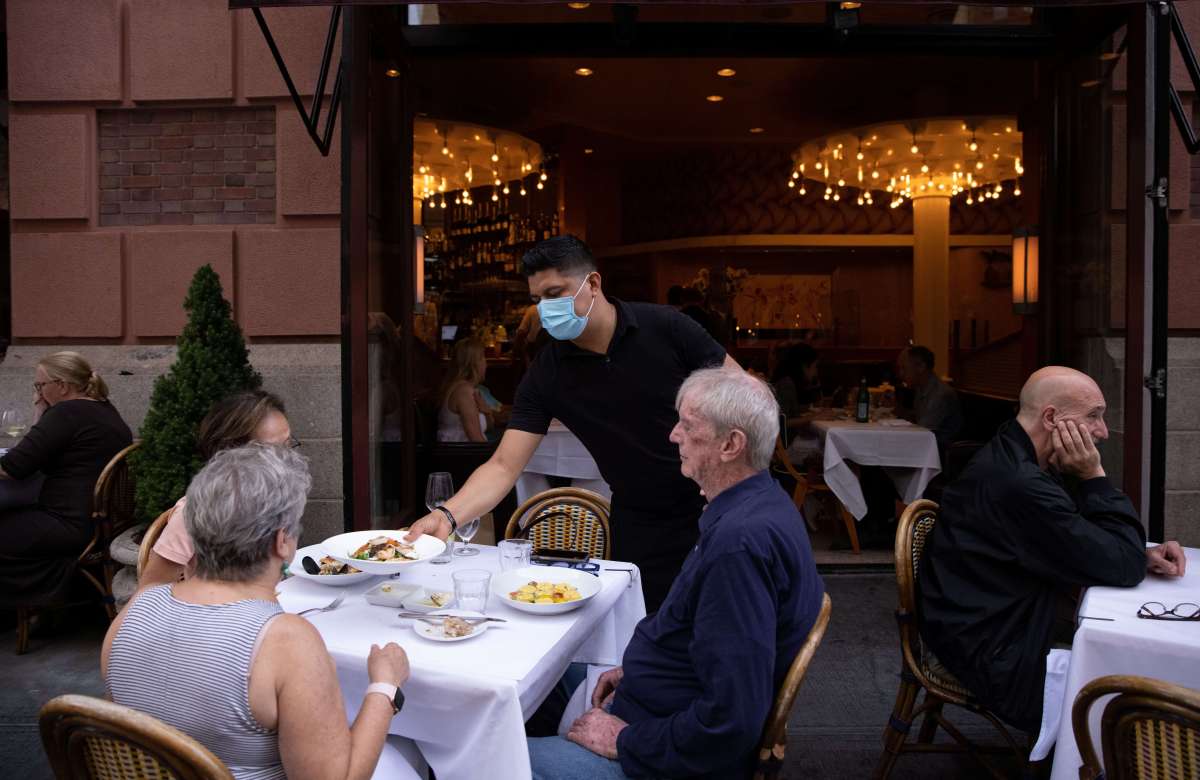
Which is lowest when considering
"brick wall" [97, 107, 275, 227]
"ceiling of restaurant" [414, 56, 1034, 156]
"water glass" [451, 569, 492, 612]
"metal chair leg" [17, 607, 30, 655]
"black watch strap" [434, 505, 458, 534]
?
"metal chair leg" [17, 607, 30, 655]

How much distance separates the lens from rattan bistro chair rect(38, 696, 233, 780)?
4.89 feet

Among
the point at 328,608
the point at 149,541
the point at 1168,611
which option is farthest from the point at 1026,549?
the point at 149,541

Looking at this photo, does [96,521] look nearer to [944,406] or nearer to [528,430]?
[528,430]

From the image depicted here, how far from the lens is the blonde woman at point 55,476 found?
439 cm

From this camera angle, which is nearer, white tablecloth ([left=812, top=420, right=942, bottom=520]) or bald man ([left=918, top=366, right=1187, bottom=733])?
bald man ([left=918, top=366, right=1187, bottom=733])

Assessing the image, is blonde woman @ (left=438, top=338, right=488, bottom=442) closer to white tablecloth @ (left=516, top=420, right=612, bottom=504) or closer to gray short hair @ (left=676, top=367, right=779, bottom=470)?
white tablecloth @ (left=516, top=420, right=612, bottom=504)

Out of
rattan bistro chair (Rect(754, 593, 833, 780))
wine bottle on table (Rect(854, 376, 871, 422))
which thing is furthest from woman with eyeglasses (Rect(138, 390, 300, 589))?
wine bottle on table (Rect(854, 376, 871, 422))

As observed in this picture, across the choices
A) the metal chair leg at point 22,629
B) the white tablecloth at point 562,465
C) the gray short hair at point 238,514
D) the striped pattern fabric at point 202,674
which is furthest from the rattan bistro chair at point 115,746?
the white tablecloth at point 562,465

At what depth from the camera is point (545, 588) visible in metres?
2.54

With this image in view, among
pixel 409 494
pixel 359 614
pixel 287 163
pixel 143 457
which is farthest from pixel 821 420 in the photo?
pixel 359 614

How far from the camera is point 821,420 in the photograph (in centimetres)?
746

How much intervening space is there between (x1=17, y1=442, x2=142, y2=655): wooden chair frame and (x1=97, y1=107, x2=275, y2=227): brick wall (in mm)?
1452

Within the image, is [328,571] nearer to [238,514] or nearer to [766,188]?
[238,514]

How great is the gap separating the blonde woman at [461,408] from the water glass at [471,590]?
3986 millimetres
